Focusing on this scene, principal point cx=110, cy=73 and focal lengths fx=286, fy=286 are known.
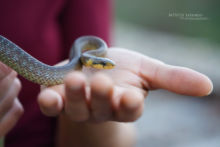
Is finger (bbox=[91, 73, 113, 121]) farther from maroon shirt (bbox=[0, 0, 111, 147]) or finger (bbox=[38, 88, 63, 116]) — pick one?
maroon shirt (bbox=[0, 0, 111, 147])

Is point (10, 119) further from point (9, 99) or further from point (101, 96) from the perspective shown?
point (101, 96)

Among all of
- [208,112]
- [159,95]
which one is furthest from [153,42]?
[208,112]

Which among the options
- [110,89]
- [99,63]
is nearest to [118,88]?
[110,89]

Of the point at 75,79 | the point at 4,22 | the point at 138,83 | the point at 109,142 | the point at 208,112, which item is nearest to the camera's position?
the point at 75,79

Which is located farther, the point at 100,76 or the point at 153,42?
the point at 153,42

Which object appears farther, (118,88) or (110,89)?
(118,88)

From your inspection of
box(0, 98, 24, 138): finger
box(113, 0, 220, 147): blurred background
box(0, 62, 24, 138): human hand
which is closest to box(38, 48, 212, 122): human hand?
box(0, 62, 24, 138): human hand

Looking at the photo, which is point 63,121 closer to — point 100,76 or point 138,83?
point 138,83
